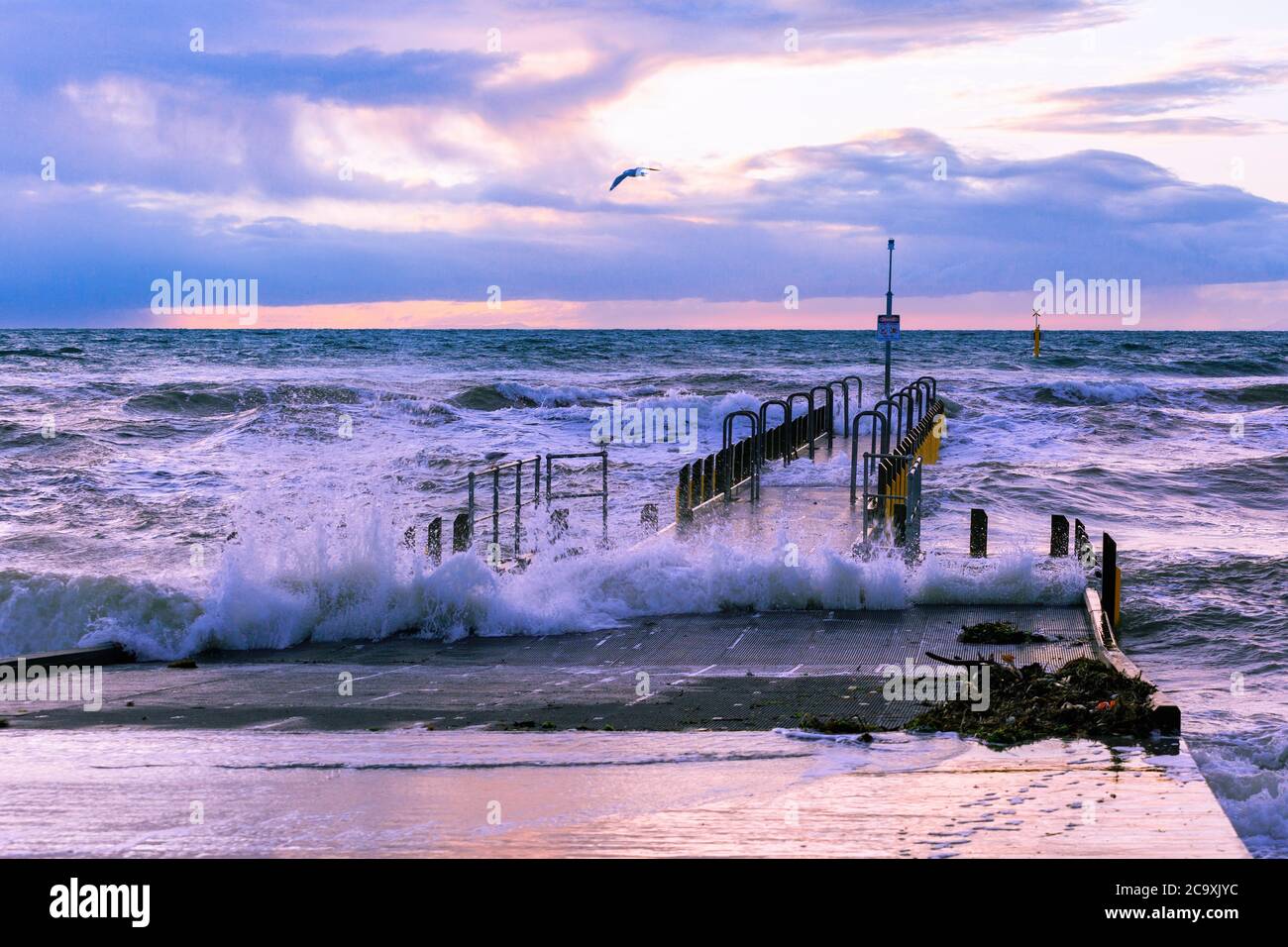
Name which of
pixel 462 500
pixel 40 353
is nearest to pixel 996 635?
pixel 462 500

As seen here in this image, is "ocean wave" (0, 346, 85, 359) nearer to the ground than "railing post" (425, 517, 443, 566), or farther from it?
farther from it

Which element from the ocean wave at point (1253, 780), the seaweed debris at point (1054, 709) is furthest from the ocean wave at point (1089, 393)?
the seaweed debris at point (1054, 709)

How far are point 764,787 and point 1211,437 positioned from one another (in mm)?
33683

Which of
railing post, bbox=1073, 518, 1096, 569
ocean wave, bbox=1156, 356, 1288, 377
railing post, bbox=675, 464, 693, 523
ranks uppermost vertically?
ocean wave, bbox=1156, 356, 1288, 377

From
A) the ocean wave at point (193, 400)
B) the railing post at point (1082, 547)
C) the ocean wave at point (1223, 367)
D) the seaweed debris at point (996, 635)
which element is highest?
the ocean wave at point (1223, 367)

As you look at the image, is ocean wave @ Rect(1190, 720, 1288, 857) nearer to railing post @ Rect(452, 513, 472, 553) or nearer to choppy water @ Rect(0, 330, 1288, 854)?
choppy water @ Rect(0, 330, 1288, 854)

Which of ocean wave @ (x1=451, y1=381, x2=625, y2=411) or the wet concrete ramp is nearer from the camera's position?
the wet concrete ramp

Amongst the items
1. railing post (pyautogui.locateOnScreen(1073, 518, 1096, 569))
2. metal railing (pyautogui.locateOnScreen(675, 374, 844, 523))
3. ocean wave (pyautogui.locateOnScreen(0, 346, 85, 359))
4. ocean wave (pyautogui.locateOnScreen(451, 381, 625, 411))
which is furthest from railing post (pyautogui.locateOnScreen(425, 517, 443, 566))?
ocean wave (pyautogui.locateOnScreen(0, 346, 85, 359))

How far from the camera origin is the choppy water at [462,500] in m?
11.5

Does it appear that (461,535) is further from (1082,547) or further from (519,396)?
(519,396)

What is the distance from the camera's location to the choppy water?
11.5 m

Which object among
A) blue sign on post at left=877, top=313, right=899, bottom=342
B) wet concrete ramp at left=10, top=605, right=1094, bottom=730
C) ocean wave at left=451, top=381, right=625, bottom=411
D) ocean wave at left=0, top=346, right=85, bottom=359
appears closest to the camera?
wet concrete ramp at left=10, top=605, right=1094, bottom=730

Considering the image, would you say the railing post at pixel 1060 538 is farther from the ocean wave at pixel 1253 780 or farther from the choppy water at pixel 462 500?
the ocean wave at pixel 1253 780

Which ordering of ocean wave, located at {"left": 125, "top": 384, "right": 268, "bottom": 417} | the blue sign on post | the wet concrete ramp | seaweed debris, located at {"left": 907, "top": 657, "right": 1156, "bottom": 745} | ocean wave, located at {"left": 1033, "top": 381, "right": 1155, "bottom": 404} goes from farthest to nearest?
ocean wave, located at {"left": 1033, "top": 381, "right": 1155, "bottom": 404}, ocean wave, located at {"left": 125, "top": 384, "right": 268, "bottom": 417}, the blue sign on post, the wet concrete ramp, seaweed debris, located at {"left": 907, "top": 657, "right": 1156, "bottom": 745}
